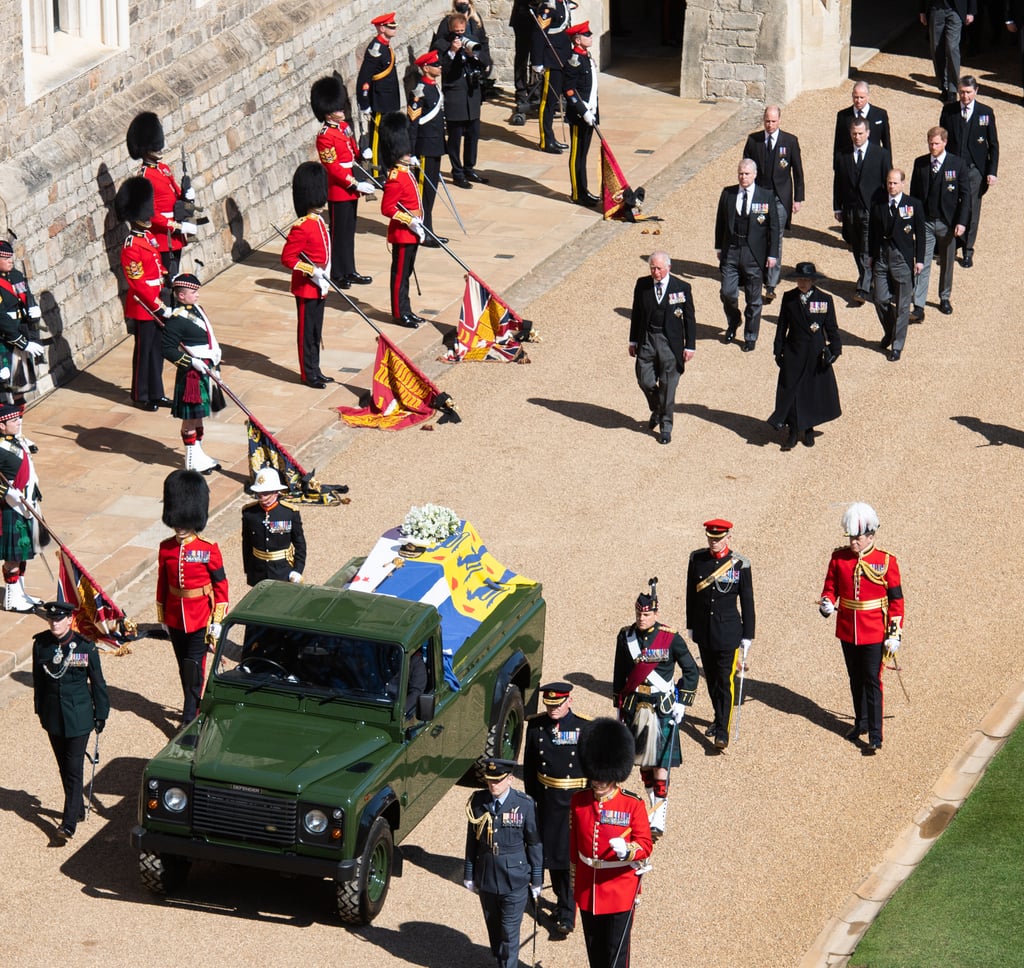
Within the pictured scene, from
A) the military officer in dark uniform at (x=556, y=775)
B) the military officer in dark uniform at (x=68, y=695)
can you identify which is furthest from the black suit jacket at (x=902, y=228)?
the military officer in dark uniform at (x=68, y=695)

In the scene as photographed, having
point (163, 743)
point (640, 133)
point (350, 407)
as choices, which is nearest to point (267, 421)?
point (350, 407)

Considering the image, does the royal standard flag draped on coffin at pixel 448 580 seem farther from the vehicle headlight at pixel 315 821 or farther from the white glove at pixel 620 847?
the white glove at pixel 620 847

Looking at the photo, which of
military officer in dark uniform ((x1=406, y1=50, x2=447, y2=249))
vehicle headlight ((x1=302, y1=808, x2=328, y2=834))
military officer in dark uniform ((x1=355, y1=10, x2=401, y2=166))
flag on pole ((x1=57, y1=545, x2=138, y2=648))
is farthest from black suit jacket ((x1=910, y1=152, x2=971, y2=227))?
vehicle headlight ((x1=302, y1=808, x2=328, y2=834))

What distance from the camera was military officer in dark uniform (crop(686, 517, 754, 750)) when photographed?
44.0ft

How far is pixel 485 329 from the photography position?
20.1 m

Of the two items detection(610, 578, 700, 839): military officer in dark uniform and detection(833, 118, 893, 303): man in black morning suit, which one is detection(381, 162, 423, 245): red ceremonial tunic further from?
detection(610, 578, 700, 839): military officer in dark uniform

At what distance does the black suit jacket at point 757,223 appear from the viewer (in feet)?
65.6

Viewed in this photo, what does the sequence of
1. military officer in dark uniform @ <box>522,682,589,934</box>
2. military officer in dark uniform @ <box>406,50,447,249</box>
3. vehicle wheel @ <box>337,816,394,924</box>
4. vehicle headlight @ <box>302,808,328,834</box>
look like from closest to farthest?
vehicle headlight @ <box>302,808,328,834</box> → vehicle wheel @ <box>337,816,394,924</box> → military officer in dark uniform @ <box>522,682,589,934</box> → military officer in dark uniform @ <box>406,50,447,249</box>

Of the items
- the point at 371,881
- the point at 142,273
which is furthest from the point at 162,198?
the point at 371,881

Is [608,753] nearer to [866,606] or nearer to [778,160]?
A: [866,606]

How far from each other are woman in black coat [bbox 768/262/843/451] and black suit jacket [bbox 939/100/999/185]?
4.85 m

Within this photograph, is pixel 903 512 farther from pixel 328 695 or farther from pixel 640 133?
pixel 640 133

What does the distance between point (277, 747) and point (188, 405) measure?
6177 millimetres

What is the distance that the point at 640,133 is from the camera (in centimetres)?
2617
